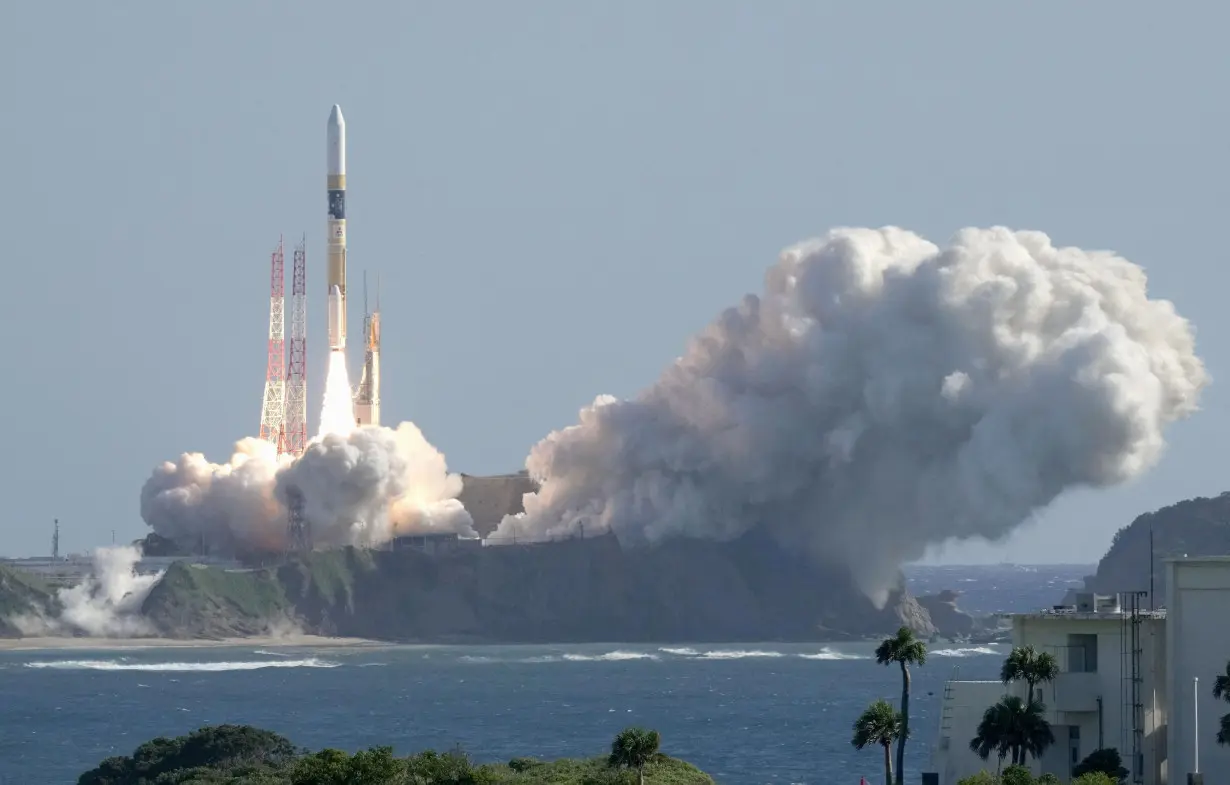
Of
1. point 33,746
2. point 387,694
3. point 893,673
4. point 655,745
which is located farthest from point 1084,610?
point 893,673

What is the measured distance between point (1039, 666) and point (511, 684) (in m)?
124

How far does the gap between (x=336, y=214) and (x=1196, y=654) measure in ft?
472

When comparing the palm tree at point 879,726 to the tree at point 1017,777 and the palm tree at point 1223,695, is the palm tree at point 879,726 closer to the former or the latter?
the tree at point 1017,777

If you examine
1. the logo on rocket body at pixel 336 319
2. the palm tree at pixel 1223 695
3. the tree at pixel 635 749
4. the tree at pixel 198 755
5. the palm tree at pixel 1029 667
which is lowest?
the tree at pixel 198 755

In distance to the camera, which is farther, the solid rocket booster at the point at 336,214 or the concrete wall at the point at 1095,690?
the solid rocket booster at the point at 336,214

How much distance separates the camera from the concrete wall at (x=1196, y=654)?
5784 centimetres

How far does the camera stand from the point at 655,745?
70.7 metres

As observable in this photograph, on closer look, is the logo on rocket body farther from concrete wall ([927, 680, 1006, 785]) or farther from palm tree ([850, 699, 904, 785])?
concrete wall ([927, 680, 1006, 785])

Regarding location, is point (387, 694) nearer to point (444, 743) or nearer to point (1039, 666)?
point (444, 743)

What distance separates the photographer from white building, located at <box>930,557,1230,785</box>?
58125 millimetres

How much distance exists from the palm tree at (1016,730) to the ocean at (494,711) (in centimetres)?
4256

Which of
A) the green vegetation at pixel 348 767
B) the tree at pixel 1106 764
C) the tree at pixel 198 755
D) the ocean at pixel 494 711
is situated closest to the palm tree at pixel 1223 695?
the tree at pixel 1106 764

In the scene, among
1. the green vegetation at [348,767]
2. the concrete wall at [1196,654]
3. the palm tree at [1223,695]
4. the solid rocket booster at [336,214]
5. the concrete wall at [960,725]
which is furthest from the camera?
the solid rocket booster at [336,214]

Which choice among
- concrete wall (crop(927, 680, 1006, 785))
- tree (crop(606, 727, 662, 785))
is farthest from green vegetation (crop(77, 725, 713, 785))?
concrete wall (crop(927, 680, 1006, 785))
